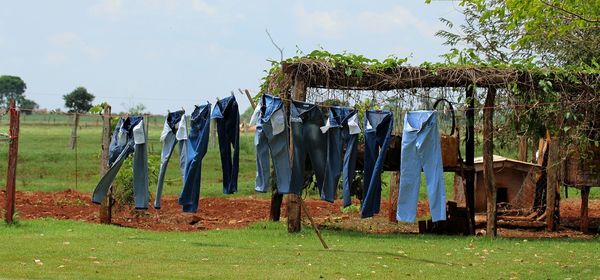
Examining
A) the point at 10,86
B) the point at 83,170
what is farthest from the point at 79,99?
the point at 83,170

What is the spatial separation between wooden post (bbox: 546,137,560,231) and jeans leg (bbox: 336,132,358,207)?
428cm

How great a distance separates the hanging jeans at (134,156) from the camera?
16422 millimetres

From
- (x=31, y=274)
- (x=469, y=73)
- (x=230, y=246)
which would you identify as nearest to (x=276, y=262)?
(x=230, y=246)

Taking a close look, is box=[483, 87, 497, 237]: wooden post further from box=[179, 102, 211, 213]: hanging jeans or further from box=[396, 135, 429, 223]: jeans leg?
box=[179, 102, 211, 213]: hanging jeans

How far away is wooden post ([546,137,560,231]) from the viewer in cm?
1850

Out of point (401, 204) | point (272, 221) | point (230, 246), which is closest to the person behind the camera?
point (230, 246)

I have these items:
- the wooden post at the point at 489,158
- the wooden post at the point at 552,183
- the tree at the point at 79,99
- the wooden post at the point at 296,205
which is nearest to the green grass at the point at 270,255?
the wooden post at the point at 296,205

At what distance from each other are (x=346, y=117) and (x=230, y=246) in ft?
8.79

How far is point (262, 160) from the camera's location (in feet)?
51.0

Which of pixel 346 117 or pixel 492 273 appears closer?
pixel 492 273

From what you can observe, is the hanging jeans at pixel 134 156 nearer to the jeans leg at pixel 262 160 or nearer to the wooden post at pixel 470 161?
the jeans leg at pixel 262 160

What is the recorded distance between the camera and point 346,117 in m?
15.8

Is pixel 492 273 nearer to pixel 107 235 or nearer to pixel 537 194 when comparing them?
pixel 107 235

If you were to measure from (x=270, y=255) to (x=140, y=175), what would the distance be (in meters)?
3.78
